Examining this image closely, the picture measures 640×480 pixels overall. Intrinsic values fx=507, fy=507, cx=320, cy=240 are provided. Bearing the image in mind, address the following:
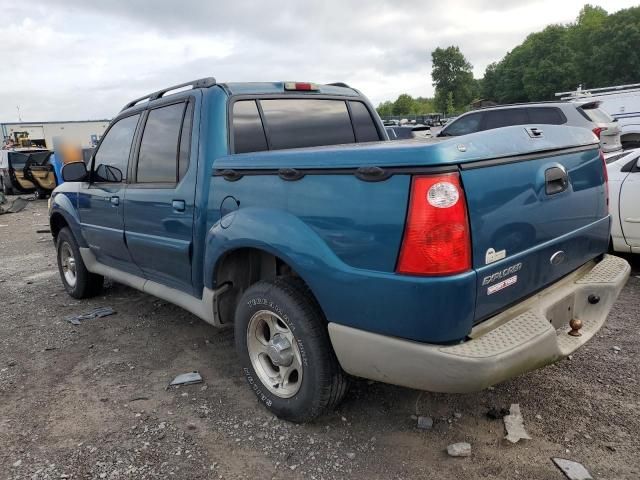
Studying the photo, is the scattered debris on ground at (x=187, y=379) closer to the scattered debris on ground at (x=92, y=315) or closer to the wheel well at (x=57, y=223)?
the scattered debris on ground at (x=92, y=315)

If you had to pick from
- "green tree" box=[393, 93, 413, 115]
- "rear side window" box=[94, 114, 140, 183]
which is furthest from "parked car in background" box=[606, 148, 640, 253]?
"green tree" box=[393, 93, 413, 115]

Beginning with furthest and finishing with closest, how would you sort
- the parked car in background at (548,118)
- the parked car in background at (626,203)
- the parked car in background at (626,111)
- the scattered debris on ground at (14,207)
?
the scattered debris on ground at (14,207), the parked car in background at (626,111), the parked car in background at (548,118), the parked car in background at (626,203)

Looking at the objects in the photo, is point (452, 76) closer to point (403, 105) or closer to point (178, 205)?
point (403, 105)

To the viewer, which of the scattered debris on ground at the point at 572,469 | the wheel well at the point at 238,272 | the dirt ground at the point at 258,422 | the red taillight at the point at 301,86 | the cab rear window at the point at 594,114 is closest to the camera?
the scattered debris on ground at the point at 572,469

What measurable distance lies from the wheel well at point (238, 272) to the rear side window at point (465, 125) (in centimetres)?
828

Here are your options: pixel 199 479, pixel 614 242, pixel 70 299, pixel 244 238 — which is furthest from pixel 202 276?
pixel 614 242

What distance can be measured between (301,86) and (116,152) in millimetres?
1746

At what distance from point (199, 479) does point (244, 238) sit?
1218 millimetres

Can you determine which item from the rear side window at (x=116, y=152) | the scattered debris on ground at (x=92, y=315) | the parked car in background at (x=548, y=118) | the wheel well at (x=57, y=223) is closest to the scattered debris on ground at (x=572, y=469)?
the rear side window at (x=116, y=152)

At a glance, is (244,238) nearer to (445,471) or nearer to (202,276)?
(202,276)

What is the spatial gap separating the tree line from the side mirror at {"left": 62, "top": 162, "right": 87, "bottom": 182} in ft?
212

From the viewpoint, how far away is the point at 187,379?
11.4ft

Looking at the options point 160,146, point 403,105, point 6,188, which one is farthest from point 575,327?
point 403,105

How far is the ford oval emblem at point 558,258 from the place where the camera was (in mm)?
2616
